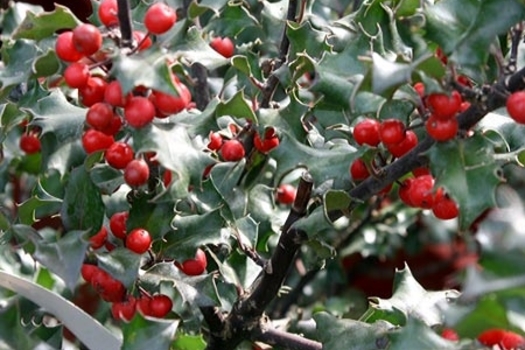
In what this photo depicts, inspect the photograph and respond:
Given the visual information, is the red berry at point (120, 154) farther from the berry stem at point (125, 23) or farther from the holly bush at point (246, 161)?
the berry stem at point (125, 23)

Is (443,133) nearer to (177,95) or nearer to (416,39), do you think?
(416,39)

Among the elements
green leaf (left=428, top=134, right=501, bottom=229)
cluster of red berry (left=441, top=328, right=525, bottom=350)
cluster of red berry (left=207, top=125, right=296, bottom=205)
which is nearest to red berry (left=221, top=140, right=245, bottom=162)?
cluster of red berry (left=207, top=125, right=296, bottom=205)

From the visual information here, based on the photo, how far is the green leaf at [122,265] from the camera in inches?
44.2

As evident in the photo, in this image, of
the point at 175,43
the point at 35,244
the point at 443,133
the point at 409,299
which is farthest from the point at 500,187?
the point at 35,244

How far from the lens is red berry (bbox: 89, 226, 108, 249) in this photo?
1.20m

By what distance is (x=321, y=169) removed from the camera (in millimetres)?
1126

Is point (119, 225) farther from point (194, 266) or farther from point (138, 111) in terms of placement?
point (138, 111)

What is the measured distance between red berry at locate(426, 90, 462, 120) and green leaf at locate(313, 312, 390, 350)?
0.34 metres

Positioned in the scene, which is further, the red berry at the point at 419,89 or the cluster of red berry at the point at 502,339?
the red berry at the point at 419,89

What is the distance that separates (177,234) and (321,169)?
25cm

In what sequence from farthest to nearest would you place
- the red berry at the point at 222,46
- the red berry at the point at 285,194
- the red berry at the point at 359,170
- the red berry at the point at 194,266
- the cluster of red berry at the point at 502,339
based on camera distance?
the red berry at the point at 285,194
the red berry at the point at 222,46
the red berry at the point at 194,266
the red berry at the point at 359,170
the cluster of red berry at the point at 502,339

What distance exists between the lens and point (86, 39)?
1.01 metres

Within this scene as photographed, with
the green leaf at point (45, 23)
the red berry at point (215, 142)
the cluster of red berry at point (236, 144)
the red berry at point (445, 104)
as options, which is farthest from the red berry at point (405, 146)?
the green leaf at point (45, 23)

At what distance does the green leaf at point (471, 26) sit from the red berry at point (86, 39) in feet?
1.25
